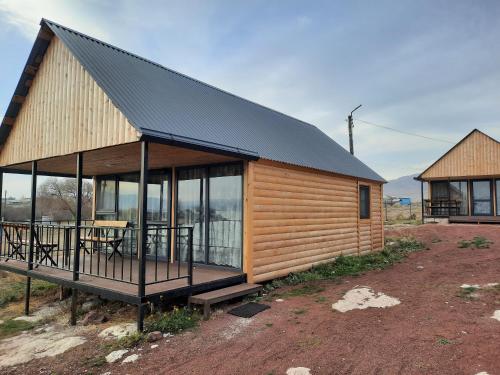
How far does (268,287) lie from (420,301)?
2.85m

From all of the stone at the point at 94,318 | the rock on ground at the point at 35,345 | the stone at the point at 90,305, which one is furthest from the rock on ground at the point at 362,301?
the stone at the point at 90,305

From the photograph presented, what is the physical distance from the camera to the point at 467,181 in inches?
808

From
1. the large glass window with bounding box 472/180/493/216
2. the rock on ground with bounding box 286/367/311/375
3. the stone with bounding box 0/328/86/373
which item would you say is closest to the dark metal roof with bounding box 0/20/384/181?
the stone with bounding box 0/328/86/373

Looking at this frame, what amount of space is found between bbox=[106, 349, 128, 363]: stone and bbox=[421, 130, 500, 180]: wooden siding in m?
21.3

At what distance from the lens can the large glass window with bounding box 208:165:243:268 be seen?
718 centimetres

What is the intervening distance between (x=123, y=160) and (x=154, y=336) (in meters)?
4.36

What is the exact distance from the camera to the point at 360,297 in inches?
251

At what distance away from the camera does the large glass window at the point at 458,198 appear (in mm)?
20469

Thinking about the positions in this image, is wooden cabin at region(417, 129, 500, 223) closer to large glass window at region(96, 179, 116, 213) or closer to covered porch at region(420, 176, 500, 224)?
covered porch at region(420, 176, 500, 224)

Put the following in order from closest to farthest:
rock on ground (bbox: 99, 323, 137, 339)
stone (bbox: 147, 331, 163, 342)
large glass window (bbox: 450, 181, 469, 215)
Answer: stone (bbox: 147, 331, 163, 342) → rock on ground (bbox: 99, 323, 137, 339) → large glass window (bbox: 450, 181, 469, 215)

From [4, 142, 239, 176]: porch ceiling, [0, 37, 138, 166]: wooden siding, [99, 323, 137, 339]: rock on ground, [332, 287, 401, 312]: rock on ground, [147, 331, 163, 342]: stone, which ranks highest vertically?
[0, 37, 138, 166]: wooden siding

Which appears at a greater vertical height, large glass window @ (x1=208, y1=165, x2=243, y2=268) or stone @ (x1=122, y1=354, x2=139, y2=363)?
large glass window @ (x1=208, y1=165, x2=243, y2=268)

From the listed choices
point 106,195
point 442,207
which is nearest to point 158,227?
point 106,195

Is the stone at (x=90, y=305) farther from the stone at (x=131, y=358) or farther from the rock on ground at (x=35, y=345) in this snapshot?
the stone at (x=131, y=358)
